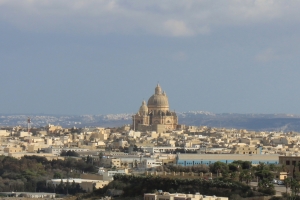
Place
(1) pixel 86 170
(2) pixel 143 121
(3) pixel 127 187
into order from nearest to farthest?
(3) pixel 127 187
(1) pixel 86 170
(2) pixel 143 121

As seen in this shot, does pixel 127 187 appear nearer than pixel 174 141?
Yes

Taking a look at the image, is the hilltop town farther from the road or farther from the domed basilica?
the road

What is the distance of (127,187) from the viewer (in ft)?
170

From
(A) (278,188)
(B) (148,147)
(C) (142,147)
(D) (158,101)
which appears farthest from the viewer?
(D) (158,101)

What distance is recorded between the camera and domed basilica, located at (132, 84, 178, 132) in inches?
5074

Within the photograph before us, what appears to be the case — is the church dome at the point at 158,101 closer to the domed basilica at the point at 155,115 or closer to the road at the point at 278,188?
the domed basilica at the point at 155,115

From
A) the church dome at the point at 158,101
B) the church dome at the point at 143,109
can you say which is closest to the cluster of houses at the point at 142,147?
the church dome at the point at 143,109

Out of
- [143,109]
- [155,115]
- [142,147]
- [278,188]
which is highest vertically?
[143,109]

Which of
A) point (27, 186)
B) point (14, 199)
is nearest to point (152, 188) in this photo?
point (14, 199)

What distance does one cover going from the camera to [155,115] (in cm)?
12900

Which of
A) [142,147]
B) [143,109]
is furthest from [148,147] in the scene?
[143,109]

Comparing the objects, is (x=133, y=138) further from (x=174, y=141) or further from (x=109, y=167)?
(x=109, y=167)

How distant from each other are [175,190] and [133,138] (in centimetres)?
6558

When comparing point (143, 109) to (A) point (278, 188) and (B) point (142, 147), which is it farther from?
(A) point (278, 188)
